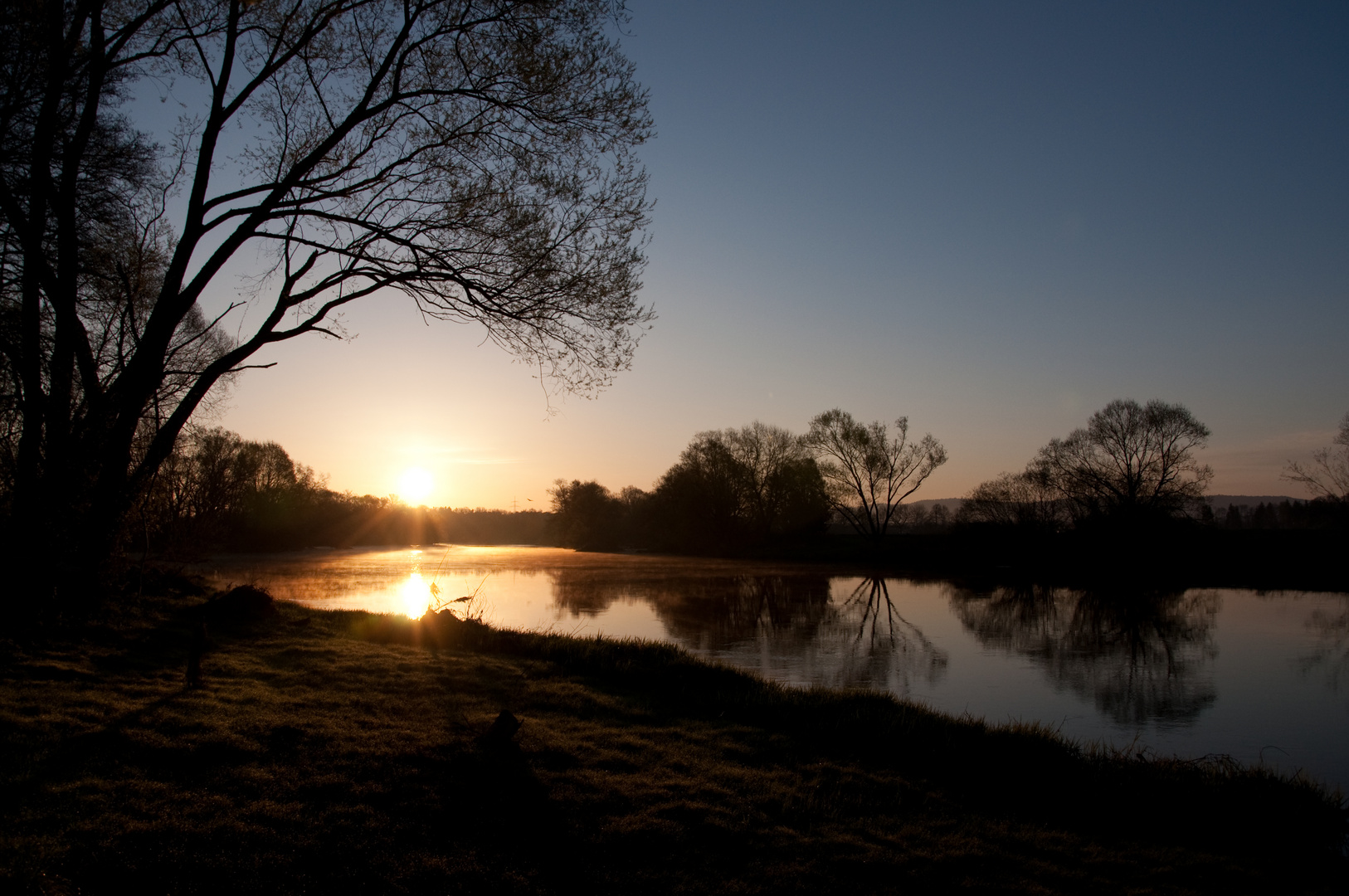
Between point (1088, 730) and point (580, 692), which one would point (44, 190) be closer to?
point (580, 692)

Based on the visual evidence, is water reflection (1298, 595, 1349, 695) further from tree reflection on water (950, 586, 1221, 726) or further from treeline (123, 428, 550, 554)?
treeline (123, 428, 550, 554)

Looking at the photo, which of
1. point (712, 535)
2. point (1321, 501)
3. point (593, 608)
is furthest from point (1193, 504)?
point (593, 608)

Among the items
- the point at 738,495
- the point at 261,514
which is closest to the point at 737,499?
the point at 738,495

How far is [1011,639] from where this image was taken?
1659 centimetres

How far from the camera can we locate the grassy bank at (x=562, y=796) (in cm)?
379

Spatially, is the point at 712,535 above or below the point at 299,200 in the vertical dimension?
below

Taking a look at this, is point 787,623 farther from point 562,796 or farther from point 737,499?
point 737,499

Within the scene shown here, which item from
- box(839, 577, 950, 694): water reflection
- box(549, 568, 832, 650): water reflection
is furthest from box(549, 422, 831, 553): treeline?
box(839, 577, 950, 694): water reflection

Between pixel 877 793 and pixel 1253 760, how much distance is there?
5.23 meters

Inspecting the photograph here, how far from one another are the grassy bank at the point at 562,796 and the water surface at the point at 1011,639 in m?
2.75

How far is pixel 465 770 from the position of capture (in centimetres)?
521

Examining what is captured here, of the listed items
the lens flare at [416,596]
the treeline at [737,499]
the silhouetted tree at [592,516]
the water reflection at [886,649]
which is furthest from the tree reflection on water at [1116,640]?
the silhouetted tree at [592,516]

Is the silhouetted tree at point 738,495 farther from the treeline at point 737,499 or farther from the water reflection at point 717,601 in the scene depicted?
the water reflection at point 717,601

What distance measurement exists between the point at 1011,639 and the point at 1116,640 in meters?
2.53
